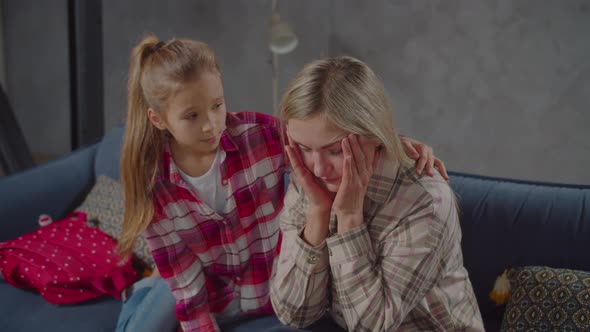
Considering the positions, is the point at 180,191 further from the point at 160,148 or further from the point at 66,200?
the point at 66,200

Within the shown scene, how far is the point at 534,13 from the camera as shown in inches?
119

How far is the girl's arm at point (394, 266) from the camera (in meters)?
1.46

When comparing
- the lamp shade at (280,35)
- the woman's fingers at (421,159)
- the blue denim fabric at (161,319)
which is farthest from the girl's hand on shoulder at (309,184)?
the lamp shade at (280,35)

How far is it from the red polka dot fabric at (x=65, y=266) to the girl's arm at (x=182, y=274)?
1.77ft

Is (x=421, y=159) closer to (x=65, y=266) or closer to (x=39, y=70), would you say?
(x=65, y=266)

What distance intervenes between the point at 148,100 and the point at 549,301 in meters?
1.15

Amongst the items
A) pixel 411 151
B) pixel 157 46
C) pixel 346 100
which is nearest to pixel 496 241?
pixel 411 151

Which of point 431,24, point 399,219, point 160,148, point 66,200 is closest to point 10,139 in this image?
point 66,200

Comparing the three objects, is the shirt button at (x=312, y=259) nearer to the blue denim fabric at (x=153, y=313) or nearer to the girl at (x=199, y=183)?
the girl at (x=199, y=183)

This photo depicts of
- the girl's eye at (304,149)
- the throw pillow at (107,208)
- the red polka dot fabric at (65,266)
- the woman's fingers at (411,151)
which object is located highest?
the girl's eye at (304,149)

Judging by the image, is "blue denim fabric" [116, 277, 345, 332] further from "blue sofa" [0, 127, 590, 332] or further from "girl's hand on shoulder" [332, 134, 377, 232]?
"girl's hand on shoulder" [332, 134, 377, 232]

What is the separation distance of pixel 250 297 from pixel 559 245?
2.88 ft

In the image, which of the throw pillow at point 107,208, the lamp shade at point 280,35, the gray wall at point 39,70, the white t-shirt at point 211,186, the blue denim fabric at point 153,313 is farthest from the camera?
the gray wall at point 39,70

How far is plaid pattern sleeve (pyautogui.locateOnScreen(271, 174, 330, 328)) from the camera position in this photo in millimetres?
1522
